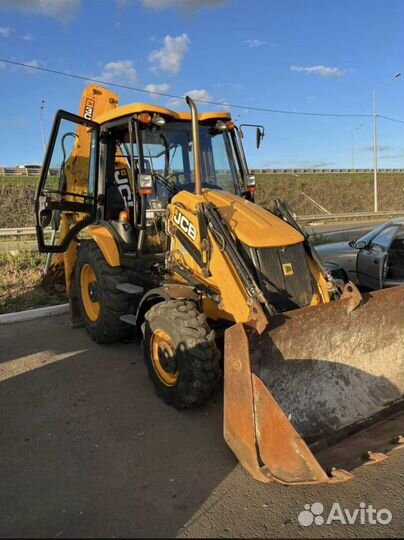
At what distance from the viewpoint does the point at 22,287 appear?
26.6 ft

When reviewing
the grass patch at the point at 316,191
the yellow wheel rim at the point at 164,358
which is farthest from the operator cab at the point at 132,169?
the grass patch at the point at 316,191

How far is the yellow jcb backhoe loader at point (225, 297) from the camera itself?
2959 millimetres

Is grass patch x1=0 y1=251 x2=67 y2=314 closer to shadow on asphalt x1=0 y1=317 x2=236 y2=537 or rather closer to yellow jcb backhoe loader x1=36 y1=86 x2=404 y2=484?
yellow jcb backhoe loader x1=36 y1=86 x2=404 y2=484

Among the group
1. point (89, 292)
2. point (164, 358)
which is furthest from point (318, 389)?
point (89, 292)

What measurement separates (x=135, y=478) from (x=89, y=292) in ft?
11.0

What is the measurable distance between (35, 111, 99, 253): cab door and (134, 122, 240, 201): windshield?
3.26 feet

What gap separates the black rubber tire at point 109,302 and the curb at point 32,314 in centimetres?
177

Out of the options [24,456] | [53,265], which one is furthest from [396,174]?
[24,456]

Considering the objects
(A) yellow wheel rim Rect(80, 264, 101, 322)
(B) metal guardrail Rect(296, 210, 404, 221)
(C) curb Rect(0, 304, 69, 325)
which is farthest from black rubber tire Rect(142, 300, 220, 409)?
(B) metal guardrail Rect(296, 210, 404, 221)

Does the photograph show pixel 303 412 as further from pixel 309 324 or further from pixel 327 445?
pixel 309 324

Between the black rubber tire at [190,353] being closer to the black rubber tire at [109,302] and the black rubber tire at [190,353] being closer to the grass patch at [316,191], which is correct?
the black rubber tire at [109,302]

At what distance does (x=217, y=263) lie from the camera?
4.00 m

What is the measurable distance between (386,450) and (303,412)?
63 centimetres

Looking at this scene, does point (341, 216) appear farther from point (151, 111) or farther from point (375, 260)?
point (151, 111)
